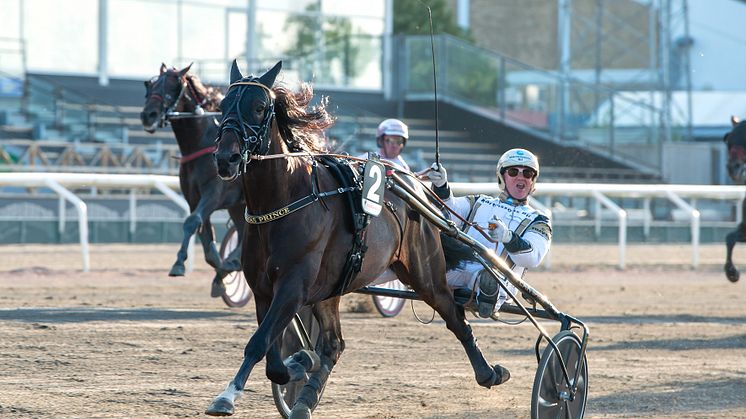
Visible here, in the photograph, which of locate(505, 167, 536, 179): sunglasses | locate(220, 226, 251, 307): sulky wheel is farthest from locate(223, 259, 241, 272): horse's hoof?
locate(505, 167, 536, 179): sunglasses

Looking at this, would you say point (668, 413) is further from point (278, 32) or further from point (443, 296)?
point (278, 32)

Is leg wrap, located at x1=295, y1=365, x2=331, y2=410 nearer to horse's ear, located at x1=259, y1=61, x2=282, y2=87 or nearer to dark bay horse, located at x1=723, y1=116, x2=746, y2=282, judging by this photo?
horse's ear, located at x1=259, y1=61, x2=282, y2=87

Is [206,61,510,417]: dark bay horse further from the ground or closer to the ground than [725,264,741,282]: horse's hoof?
further from the ground

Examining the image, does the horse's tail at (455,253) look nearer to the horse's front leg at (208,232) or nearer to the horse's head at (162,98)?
the horse's front leg at (208,232)

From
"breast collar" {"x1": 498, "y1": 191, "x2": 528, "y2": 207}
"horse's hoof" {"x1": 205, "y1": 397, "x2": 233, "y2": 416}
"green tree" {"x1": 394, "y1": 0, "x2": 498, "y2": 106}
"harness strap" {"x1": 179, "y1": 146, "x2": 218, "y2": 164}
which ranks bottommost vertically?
"horse's hoof" {"x1": 205, "y1": 397, "x2": 233, "y2": 416}

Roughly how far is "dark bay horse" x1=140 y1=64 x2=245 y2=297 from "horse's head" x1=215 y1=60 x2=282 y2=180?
174 inches

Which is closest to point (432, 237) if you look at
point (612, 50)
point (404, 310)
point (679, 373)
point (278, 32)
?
point (679, 373)

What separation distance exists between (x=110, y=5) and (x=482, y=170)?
7205 millimetres

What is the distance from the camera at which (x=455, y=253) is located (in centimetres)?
617

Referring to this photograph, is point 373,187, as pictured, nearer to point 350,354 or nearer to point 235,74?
point 235,74

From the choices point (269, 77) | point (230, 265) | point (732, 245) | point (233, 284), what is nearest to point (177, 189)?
point (233, 284)

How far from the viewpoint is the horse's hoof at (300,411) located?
5152 millimetres

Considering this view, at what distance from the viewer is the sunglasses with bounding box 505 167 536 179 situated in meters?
6.08

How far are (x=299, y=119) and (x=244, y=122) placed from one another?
0.48 m
